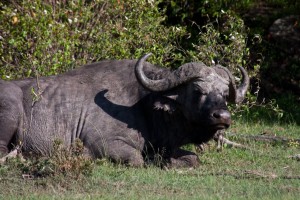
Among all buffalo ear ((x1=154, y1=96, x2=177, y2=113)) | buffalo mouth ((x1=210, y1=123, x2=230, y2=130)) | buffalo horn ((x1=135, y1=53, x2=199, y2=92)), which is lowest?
buffalo ear ((x1=154, y1=96, x2=177, y2=113))

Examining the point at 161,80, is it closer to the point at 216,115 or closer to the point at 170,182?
Answer: the point at 216,115

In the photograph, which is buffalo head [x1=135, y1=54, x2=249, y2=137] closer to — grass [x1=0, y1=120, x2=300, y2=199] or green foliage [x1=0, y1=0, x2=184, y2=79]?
grass [x1=0, y1=120, x2=300, y2=199]

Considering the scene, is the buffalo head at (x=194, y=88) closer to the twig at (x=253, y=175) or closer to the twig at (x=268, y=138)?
the twig at (x=253, y=175)

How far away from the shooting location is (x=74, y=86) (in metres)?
9.67

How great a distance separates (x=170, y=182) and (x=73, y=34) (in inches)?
160

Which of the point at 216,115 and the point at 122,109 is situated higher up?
the point at 216,115

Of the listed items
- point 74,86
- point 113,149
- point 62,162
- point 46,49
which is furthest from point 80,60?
point 62,162

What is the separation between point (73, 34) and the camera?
11.2 meters

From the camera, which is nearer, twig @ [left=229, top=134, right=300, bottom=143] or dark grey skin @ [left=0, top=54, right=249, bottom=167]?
dark grey skin @ [left=0, top=54, right=249, bottom=167]

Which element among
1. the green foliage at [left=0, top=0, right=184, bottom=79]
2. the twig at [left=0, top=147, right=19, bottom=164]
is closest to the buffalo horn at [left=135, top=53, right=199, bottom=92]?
the twig at [left=0, top=147, right=19, bottom=164]

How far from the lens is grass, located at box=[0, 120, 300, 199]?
23.6 feet

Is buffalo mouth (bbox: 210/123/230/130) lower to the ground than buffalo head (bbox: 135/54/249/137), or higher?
lower

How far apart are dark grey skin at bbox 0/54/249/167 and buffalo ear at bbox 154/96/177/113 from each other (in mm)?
12

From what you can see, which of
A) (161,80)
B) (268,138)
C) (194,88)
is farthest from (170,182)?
(268,138)
